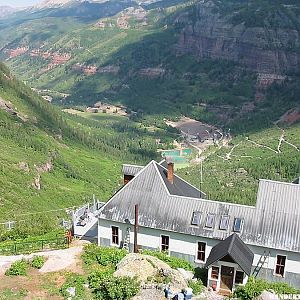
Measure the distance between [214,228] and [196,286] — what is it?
7.39 m

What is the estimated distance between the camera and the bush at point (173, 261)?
53.3m

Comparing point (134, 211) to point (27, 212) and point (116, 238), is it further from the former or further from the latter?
point (27, 212)

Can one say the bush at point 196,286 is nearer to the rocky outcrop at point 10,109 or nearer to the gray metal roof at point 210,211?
the gray metal roof at point 210,211

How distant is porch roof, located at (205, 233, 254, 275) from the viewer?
49.1 m

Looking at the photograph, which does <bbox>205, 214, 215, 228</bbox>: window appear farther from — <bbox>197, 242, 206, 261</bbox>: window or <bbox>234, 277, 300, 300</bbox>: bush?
<bbox>234, 277, 300, 300</bbox>: bush

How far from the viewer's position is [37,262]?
171ft

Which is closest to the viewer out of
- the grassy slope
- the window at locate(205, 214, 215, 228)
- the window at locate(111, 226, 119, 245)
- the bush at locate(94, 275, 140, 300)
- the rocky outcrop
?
the bush at locate(94, 275, 140, 300)

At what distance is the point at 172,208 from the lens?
56.9 metres

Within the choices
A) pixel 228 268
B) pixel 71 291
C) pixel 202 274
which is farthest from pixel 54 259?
pixel 228 268

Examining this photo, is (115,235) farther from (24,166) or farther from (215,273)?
(24,166)

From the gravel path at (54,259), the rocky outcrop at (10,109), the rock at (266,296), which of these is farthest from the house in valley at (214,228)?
the rocky outcrop at (10,109)

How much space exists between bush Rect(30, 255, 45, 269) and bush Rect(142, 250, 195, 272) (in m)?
10.8

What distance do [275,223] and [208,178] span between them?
101m

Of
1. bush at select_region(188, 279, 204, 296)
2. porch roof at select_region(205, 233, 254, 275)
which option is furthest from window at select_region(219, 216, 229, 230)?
bush at select_region(188, 279, 204, 296)
